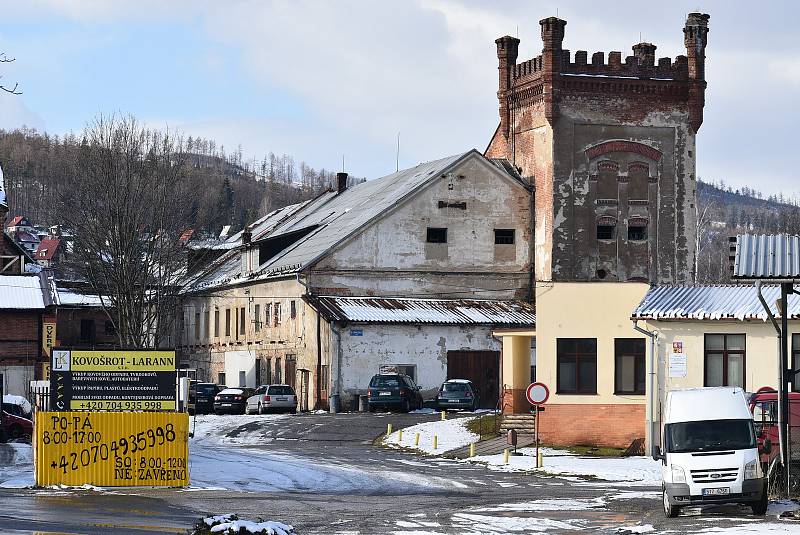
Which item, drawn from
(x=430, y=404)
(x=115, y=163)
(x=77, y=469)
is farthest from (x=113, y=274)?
(x=77, y=469)

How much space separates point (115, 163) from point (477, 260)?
18984 mm

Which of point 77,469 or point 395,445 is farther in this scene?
point 395,445

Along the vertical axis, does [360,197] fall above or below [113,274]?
above

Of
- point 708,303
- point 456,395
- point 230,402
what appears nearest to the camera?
point 708,303

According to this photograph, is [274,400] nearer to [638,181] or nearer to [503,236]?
[503,236]

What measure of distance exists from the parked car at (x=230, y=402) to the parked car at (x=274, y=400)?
58 cm

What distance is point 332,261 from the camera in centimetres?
6462

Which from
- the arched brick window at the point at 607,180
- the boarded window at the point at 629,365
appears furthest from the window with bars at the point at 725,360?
the arched brick window at the point at 607,180

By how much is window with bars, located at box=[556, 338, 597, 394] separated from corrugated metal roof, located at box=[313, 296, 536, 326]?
786 inches

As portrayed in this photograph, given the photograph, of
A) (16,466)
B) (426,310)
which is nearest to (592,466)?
(16,466)

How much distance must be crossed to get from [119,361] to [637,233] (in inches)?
1696

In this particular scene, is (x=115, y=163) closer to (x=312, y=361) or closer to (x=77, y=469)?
(x=312, y=361)

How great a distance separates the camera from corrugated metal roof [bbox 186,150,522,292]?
6694cm

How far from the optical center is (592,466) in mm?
34938
